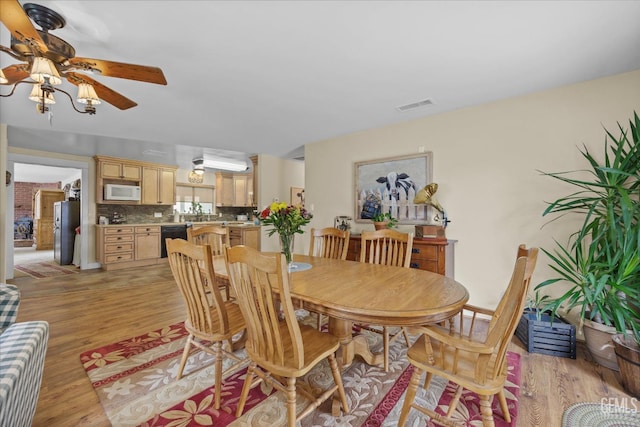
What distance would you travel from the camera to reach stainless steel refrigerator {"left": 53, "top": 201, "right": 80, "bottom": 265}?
19.2 ft

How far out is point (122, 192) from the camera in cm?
583

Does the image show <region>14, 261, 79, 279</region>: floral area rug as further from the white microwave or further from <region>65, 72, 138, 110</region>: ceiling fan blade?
<region>65, 72, 138, 110</region>: ceiling fan blade

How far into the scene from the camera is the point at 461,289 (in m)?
1.59

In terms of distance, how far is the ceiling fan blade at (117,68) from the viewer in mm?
1690

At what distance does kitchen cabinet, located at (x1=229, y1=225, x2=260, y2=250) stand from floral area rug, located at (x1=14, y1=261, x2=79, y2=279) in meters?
3.06

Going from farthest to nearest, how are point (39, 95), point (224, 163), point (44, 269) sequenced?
point (224, 163) < point (44, 269) < point (39, 95)

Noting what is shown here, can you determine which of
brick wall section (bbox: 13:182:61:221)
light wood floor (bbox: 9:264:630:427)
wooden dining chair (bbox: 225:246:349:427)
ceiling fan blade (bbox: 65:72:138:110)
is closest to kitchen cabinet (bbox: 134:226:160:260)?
light wood floor (bbox: 9:264:630:427)

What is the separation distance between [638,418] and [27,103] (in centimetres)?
564

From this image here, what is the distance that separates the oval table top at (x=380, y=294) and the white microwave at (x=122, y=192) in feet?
18.5

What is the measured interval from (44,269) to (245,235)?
4032 mm

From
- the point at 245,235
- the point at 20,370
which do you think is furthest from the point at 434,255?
the point at 245,235

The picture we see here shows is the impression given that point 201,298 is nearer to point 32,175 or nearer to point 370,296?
point 370,296

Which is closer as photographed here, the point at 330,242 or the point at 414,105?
the point at 330,242

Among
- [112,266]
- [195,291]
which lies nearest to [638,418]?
[195,291]
